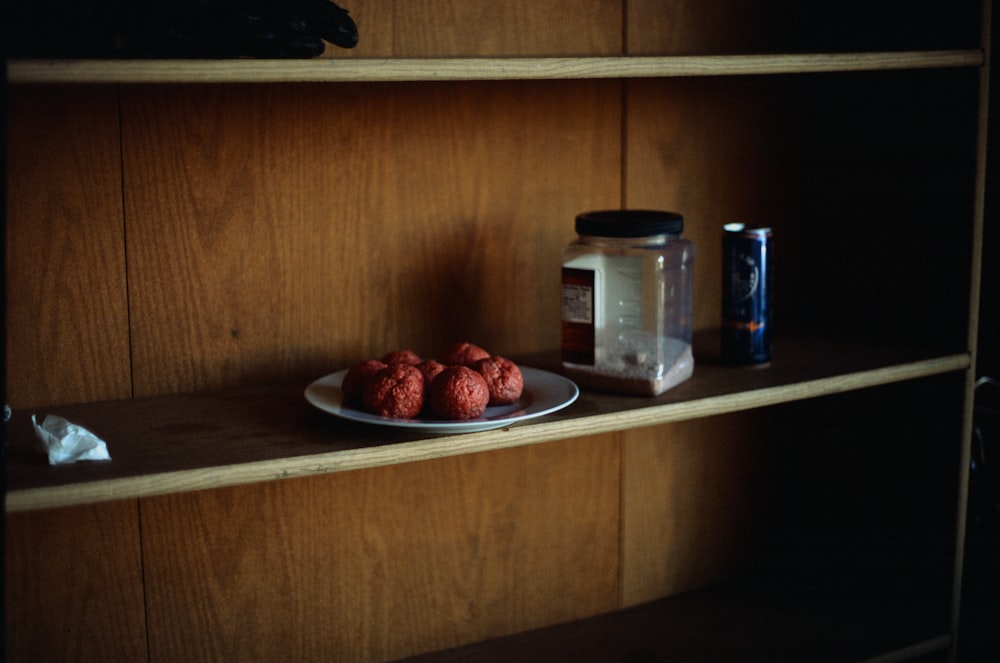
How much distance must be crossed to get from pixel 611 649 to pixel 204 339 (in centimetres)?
80

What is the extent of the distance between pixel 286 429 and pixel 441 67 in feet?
1.55

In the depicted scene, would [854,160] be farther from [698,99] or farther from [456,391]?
[456,391]

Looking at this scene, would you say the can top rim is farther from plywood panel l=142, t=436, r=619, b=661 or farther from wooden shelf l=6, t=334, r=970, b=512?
plywood panel l=142, t=436, r=619, b=661

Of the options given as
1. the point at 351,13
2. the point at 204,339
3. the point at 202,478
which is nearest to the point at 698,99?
the point at 351,13

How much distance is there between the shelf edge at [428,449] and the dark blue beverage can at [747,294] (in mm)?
126

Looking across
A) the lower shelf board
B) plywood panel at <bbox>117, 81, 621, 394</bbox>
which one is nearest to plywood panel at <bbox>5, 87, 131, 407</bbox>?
plywood panel at <bbox>117, 81, 621, 394</bbox>

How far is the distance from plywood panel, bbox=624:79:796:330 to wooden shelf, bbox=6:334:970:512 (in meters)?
0.27

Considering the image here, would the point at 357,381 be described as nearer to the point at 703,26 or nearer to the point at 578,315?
the point at 578,315

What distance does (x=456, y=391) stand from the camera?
1280 mm

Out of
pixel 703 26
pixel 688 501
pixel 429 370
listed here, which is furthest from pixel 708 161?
pixel 429 370

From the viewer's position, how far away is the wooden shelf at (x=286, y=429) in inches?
44.8

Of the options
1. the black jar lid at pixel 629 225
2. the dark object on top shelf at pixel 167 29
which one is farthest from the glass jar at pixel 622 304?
the dark object on top shelf at pixel 167 29

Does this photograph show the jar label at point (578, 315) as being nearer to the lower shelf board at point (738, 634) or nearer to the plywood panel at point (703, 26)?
the plywood panel at point (703, 26)

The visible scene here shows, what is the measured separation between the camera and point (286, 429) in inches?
51.5
